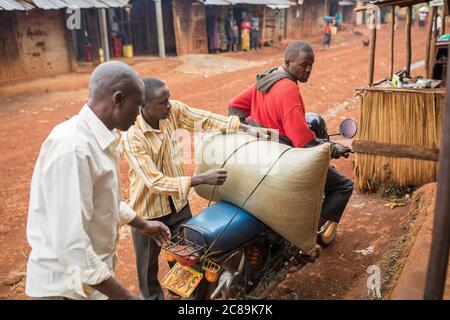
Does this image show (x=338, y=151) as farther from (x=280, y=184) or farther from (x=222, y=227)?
(x=222, y=227)

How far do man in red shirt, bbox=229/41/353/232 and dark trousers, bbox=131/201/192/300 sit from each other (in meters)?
1.04

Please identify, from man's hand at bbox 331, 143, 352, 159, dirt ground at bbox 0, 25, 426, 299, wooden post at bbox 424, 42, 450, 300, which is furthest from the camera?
dirt ground at bbox 0, 25, 426, 299

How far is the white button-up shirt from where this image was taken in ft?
6.00

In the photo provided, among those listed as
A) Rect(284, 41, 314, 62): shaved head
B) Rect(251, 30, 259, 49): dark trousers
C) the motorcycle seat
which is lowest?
the motorcycle seat

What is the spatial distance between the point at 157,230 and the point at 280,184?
0.89 meters

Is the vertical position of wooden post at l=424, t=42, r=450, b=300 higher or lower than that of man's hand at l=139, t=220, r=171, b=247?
higher

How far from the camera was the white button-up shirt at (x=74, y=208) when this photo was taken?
1.83 meters

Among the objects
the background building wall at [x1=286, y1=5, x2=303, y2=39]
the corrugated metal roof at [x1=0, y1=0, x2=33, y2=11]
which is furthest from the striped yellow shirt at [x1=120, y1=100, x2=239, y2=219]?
the background building wall at [x1=286, y1=5, x2=303, y2=39]

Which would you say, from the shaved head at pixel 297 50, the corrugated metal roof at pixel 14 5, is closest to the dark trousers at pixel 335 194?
the shaved head at pixel 297 50

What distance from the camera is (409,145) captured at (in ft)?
17.6

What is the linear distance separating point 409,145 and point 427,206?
1113mm

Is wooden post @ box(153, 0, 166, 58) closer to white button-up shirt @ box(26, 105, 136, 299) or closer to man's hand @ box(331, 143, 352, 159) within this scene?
man's hand @ box(331, 143, 352, 159)

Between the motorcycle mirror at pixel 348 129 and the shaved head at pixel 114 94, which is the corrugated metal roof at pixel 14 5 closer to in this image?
the motorcycle mirror at pixel 348 129

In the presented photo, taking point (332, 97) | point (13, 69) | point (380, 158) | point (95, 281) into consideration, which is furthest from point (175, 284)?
Answer: point (13, 69)
